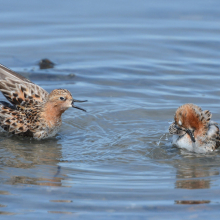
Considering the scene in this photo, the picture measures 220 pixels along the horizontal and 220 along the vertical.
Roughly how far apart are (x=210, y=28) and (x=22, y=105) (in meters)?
8.41

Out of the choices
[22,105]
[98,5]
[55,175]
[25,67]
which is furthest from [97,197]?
[98,5]

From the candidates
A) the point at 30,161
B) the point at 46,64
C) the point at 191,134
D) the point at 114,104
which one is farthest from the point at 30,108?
the point at 46,64

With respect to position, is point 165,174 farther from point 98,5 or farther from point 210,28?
point 98,5

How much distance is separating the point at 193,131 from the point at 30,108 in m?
3.57

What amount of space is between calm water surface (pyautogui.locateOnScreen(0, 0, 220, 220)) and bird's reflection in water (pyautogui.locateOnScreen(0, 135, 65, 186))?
2 cm

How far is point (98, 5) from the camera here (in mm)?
17938

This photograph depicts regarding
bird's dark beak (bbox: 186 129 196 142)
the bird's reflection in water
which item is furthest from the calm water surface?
bird's dark beak (bbox: 186 129 196 142)

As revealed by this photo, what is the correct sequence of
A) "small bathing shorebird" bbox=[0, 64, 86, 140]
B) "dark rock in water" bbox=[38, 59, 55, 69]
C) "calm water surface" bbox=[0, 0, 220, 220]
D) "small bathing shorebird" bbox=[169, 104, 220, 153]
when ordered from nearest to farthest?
"calm water surface" bbox=[0, 0, 220, 220], "small bathing shorebird" bbox=[169, 104, 220, 153], "small bathing shorebird" bbox=[0, 64, 86, 140], "dark rock in water" bbox=[38, 59, 55, 69]

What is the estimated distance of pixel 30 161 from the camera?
902 centimetres

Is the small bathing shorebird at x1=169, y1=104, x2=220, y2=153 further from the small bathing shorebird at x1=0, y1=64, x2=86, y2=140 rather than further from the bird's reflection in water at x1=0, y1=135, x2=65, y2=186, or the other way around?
the bird's reflection in water at x1=0, y1=135, x2=65, y2=186

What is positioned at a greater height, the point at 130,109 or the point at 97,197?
the point at 130,109

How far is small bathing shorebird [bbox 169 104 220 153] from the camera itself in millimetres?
9281

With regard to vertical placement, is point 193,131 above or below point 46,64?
below

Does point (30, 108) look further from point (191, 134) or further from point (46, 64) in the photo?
point (46, 64)
